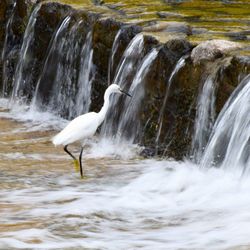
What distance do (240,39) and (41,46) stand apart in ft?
14.6

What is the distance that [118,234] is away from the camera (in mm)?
7961

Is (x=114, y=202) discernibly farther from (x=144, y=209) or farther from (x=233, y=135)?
(x=233, y=135)

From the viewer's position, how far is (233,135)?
9.73 meters

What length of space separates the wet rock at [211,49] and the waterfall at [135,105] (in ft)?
2.52

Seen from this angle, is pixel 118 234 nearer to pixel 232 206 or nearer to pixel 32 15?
pixel 232 206

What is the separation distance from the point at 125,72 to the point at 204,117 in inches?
74.6

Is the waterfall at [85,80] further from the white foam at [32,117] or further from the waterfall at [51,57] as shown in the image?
the waterfall at [51,57]

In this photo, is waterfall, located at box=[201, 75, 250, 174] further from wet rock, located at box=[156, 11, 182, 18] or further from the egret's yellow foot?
wet rock, located at box=[156, 11, 182, 18]

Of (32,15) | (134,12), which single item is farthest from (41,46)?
(134,12)

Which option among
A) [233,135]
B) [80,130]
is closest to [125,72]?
[80,130]

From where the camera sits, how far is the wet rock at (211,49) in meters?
10.5

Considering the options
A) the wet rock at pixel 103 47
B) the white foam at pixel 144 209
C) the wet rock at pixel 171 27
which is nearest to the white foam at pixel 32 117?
the wet rock at pixel 103 47

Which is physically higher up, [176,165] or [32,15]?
[32,15]

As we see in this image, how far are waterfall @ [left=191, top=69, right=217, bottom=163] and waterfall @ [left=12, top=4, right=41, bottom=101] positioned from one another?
5031 millimetres
